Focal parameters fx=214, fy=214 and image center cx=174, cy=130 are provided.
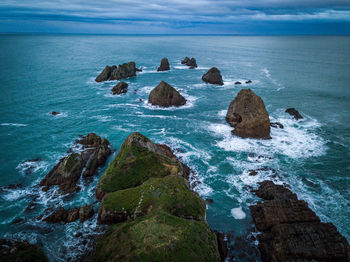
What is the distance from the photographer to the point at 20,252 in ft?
78.2

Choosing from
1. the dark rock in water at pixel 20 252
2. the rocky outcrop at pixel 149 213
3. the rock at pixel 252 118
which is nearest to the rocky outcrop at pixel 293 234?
the rocky outcrop at pixel 149 213

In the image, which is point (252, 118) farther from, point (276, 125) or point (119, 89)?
point (119, 89)

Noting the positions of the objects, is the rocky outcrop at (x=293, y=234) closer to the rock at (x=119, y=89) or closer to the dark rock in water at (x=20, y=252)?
the dark rock in water at (x=20, y=252)

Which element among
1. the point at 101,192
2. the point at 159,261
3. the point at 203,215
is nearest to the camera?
the point at 159,261

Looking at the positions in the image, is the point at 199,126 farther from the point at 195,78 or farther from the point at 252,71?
the point at 252,71

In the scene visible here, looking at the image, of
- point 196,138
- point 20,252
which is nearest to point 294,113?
point 196,138

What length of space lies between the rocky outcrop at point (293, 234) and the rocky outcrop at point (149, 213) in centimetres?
740

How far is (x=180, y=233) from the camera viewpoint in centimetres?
2188

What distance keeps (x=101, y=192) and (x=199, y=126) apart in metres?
32.9

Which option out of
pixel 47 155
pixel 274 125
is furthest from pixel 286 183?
pixel 47 155

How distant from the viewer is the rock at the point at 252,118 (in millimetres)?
49594

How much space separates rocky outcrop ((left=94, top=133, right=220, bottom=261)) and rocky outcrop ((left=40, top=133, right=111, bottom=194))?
6.33 m

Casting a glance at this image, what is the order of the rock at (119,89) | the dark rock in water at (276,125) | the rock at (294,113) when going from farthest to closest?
1. the rock at (119,89)
2. the rock at (294,113)
3. the dark rock in water at (276,125)

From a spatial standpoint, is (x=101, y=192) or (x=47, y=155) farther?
(x=47, y=155)
